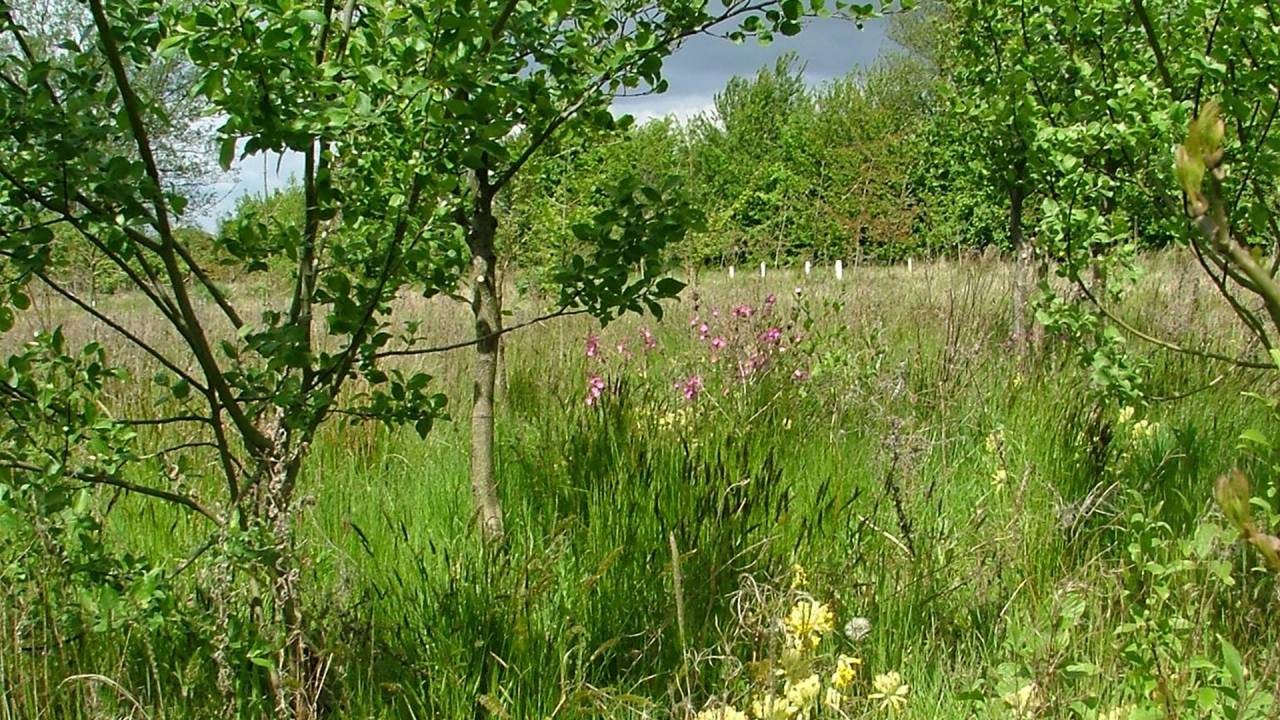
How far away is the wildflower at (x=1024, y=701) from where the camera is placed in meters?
1.53

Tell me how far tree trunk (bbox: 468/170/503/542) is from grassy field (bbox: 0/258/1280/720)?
0.11 m

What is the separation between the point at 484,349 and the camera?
2.41m

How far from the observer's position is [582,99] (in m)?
2.09

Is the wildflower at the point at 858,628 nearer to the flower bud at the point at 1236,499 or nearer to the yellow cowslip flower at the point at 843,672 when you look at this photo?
the yellow cowslip flower at the point at 843,672

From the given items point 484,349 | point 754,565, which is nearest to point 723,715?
point 754,565

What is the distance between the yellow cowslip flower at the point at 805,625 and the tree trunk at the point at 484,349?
0.83 m

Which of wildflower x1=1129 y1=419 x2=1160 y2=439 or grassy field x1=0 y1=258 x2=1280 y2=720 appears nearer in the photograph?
grassy field x1=0 y1=258 x2=1280 y2=720

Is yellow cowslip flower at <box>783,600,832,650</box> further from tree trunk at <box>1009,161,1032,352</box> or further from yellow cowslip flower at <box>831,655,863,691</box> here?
tree trunk at <box>1009,161,1032,352</box>

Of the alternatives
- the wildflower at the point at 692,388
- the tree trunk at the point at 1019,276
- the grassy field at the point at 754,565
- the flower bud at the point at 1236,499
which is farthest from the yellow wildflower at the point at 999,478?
the flower bud at the point at 1236,499

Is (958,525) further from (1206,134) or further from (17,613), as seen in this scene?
(1206,134)

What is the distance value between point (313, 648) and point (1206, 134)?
150cm

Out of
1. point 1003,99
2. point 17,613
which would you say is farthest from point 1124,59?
point 17,613

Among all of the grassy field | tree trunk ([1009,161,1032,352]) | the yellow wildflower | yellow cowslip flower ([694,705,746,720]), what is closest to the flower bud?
the grassy field

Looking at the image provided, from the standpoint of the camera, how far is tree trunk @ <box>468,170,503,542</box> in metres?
2.41
